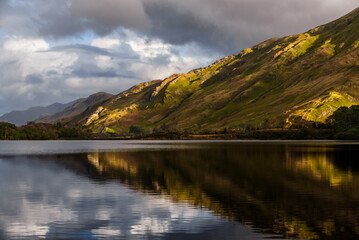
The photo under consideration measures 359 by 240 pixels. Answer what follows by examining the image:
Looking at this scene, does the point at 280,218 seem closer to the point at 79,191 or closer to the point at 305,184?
the point at 305,184

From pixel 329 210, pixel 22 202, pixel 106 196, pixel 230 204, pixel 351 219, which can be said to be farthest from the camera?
pixel 106 196

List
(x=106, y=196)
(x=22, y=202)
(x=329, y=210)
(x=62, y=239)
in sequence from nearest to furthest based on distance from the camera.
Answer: (x=62, y=239), (x=329, y=210), (x=22, y=202), (x=106, y=196)

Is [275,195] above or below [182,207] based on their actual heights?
below

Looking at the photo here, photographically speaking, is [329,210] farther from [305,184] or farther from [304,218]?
[305,184]

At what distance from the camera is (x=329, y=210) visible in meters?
33.7

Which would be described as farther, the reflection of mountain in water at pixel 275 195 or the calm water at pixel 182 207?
the reflection of mountain in water at pixel 275 195

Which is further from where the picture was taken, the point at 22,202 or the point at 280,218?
the point at 22,202

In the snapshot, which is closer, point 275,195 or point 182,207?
point 182,207

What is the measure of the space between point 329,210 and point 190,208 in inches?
502

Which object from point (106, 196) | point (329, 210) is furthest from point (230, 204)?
point (106, 196)

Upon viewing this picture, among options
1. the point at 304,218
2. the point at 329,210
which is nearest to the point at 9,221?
the point at 304,218

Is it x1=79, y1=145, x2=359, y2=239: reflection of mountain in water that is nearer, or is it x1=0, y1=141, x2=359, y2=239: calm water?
x1=0, y1=141, x2=359, y2=239: calm water

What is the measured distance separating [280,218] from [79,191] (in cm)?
2674

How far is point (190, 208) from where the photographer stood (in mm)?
34625
